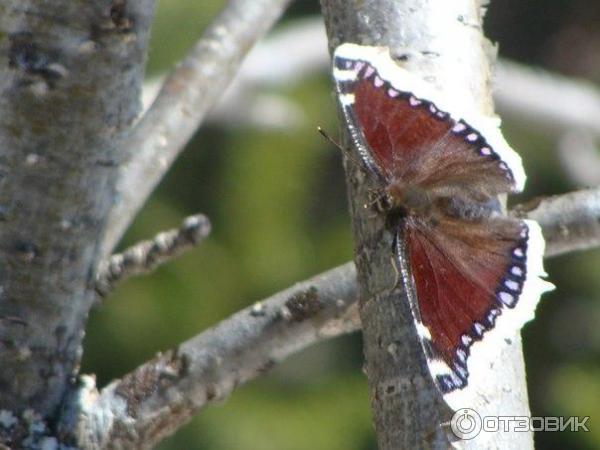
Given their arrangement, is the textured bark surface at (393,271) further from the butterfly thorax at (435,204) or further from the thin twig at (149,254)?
the thin twig at (149,254)

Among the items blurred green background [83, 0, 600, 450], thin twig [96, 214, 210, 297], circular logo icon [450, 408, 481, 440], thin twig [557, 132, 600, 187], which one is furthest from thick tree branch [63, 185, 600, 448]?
thin twig [557, 132, 600, 187]

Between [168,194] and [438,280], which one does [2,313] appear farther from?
[168,194]

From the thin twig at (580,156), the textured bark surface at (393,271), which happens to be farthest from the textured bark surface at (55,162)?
the thin twig at (580,156)

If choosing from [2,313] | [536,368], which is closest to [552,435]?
[536,368]

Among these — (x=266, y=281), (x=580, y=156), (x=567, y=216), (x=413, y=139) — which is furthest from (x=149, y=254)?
(x=580, y=156)

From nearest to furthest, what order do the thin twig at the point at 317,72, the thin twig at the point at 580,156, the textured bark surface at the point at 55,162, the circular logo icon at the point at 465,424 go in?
the circular logo icon at the point at 465,424 → the textured bark surface at the point at 55,162 → the thin twig at the point at 317,72 → the thin twig at the point at 580,156

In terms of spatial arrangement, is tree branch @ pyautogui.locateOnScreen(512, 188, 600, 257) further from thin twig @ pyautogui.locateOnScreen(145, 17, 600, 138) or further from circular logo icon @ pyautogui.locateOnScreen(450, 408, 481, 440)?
thin twig @ pyautogui.locateOnScreen(145, 17, 600, 138)
